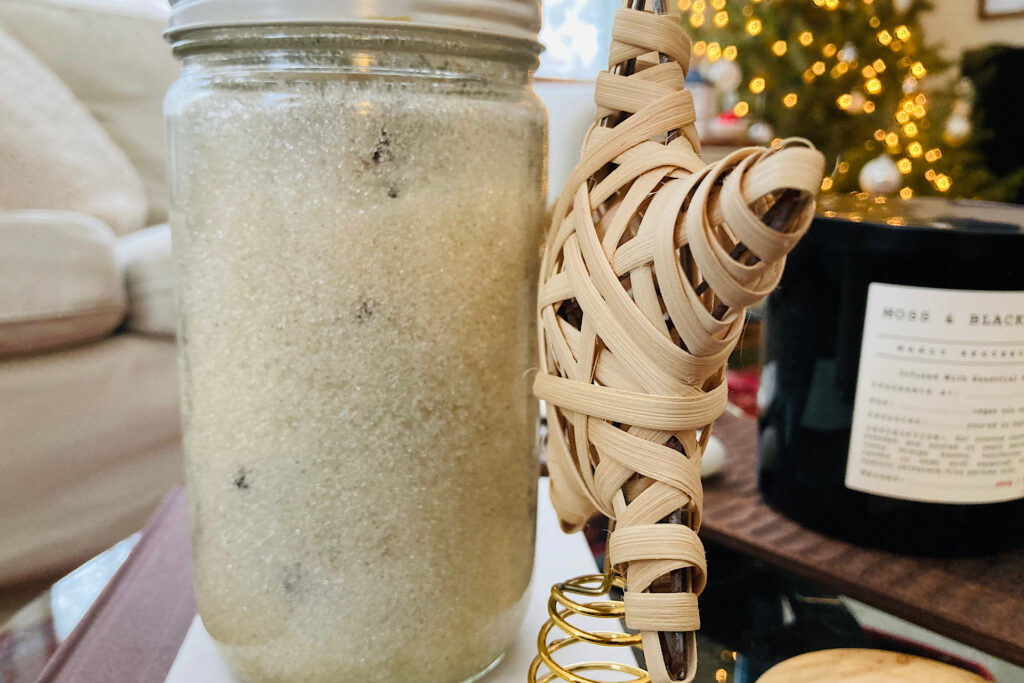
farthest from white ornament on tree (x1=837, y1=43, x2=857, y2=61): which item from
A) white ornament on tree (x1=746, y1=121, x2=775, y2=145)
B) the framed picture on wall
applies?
the framed picture on wall

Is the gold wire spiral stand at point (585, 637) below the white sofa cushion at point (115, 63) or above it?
below

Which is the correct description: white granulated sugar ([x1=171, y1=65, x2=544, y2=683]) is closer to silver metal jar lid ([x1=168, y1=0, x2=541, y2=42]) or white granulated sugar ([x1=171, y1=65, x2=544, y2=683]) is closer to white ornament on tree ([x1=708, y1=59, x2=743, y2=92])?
silver metal jar lid ([x1=168, y1=0, x2=541, y2=42])

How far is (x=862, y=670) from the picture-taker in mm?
310

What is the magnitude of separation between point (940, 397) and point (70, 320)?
0.90 m

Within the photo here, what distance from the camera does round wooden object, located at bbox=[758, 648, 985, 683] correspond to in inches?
11.9

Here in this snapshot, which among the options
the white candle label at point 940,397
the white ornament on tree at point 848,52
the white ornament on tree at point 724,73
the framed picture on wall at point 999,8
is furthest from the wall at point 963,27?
the white candle label at point 940,397

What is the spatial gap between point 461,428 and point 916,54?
239 centimetres

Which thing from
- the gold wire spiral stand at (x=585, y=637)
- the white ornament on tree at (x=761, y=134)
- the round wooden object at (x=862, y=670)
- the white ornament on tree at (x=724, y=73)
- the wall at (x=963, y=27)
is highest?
the wall at (x=963, y=27)

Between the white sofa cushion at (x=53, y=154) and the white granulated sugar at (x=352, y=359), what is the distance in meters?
0.96

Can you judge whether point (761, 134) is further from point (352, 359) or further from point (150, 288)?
point (352, 359)

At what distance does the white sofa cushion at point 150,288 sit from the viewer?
973 mm

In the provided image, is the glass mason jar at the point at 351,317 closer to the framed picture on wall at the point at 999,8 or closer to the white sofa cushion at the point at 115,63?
the white sofa cushion at the point at 115,63

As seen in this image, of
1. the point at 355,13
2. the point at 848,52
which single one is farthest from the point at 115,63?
the point at 848,52

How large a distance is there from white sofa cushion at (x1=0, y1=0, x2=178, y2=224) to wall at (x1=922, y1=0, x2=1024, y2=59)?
2612 millimetres
